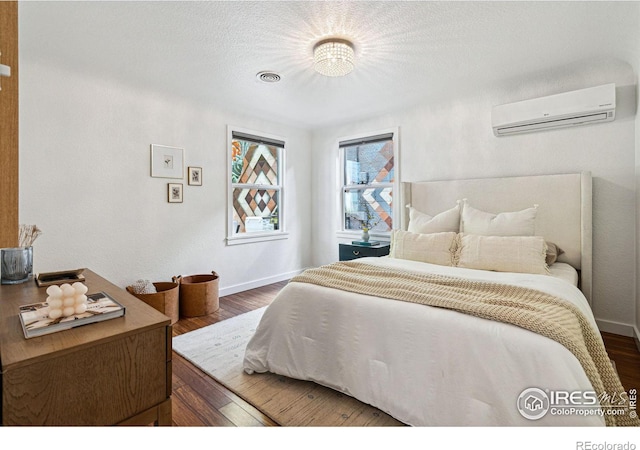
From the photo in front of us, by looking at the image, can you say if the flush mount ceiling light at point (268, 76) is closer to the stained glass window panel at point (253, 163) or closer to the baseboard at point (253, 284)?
the stained glass window panel at point (253, 163)

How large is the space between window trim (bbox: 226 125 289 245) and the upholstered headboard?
2472mm

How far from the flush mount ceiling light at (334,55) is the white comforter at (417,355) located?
5.58ft

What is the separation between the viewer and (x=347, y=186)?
4.86 metres

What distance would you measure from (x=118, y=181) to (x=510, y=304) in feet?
11.4

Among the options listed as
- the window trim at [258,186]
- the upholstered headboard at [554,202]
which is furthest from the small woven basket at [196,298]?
the upholstered headboard at [554,202]

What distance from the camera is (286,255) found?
16.3 feet

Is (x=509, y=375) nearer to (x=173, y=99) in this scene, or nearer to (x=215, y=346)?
(x=215, y=346)

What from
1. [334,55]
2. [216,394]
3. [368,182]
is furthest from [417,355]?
[368,182]

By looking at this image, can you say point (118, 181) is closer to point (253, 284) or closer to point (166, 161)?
point (166, 161)

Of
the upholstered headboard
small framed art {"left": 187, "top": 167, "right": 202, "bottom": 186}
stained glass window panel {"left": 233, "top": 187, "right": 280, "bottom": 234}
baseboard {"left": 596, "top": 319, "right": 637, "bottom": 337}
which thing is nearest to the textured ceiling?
small framed art {"left": 187, "top": 167, "right": 202, "bottom": 186}

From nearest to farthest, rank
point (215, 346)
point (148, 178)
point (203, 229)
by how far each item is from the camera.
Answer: point (215, 346)
point (148, 178)
point (203, 229)

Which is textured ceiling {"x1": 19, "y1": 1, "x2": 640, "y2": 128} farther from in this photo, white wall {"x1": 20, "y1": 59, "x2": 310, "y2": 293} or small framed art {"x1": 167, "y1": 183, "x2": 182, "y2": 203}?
small framed art {"x1": 167, "y1": 183, "x2": 182, "y2": 203}

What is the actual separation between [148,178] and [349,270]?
243cm
